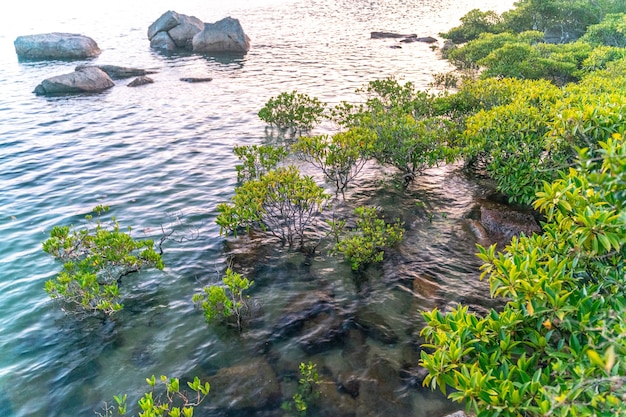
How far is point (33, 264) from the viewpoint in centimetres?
1243

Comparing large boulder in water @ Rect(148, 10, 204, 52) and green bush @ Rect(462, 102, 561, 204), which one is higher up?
large boulder in water @ Rect(148, 10, 204, 52)

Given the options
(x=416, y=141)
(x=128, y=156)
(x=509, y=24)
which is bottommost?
(x=128, y=156)

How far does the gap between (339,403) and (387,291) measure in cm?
367

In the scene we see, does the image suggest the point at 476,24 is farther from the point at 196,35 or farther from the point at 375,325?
the point at 375,325

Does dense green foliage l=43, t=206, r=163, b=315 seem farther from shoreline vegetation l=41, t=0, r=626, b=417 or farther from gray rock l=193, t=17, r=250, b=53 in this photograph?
gray rock l=193, t=17, r=250, b=53

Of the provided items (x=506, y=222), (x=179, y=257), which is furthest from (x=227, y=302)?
(x=506, y=222)

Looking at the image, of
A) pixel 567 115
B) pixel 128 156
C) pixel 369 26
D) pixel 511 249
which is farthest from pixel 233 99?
pixel 369 26

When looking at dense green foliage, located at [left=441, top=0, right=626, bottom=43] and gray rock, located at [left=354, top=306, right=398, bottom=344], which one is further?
dense green foliage, located at [left=441, top=0, right=626, bottom=43]

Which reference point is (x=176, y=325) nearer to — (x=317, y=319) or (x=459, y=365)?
(x=317, y=319)

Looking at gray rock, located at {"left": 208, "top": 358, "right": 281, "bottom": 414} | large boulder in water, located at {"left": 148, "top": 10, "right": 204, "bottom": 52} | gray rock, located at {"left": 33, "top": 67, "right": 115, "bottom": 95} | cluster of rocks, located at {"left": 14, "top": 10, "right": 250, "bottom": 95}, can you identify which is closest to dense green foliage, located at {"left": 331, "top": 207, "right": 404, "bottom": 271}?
gray rock, located at {"left": 208, "top": 358, "right": 281, "bottom": 414}

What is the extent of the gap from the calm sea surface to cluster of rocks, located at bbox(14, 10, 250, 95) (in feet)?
4.94

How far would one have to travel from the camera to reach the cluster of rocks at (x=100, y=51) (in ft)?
100

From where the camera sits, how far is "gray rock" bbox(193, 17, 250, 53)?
43.9m

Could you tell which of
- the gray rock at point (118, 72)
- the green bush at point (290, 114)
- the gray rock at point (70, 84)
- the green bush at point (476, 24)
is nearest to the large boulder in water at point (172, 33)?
the gray rock at point (118, 72)
